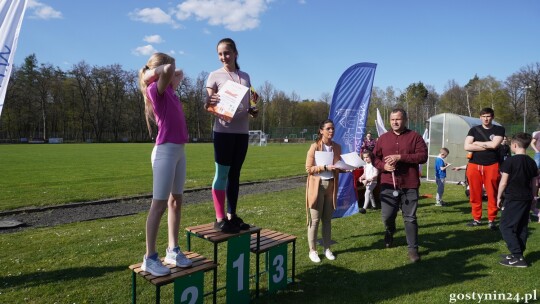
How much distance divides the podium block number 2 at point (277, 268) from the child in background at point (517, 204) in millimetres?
3266

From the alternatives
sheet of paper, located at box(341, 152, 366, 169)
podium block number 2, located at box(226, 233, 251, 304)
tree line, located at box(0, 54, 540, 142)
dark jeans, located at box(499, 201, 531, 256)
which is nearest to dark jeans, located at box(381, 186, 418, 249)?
sheet of paper, located at box(341, 152, 366, 169)

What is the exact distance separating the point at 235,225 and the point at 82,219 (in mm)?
5813

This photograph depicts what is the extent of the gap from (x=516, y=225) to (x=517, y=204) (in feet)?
0.99

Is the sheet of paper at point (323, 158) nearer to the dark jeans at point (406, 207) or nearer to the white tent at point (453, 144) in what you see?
the dark jeans at point (406, 207)

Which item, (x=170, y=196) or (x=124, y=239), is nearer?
(x=170, y=196)

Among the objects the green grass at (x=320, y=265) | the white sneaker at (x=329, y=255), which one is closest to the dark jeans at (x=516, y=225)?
the green grass at (x=320, y=265)

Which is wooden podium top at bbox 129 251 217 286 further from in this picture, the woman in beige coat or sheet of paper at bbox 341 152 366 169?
sheet of paper at bbox 341 152 366 169

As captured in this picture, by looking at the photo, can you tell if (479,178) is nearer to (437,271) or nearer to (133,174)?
(437,271)

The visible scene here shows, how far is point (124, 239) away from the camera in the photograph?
20.6ft

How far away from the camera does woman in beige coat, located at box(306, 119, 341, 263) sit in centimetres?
527

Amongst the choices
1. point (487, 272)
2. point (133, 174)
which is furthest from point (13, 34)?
point (133, 174)

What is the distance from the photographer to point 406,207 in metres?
5.36

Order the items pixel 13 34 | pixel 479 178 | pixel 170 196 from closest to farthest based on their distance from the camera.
Result: pixel 170 196 < pixel 13 34 < pixel 479 178

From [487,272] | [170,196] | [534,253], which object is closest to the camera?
[170,196]
